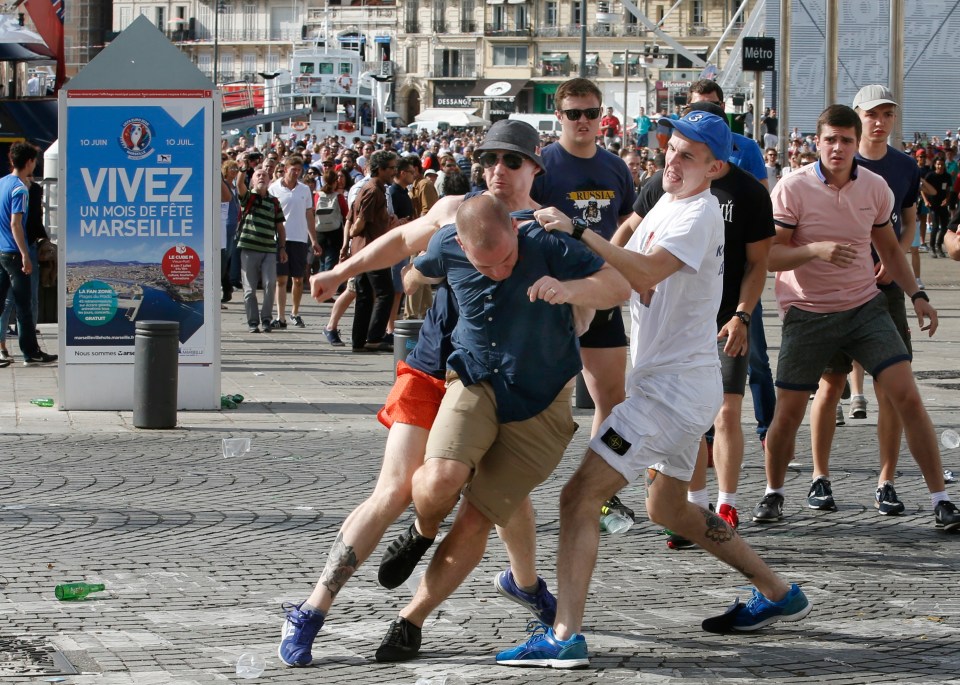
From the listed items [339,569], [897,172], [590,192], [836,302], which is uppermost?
[897,172]

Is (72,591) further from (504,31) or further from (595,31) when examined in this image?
(504,31)

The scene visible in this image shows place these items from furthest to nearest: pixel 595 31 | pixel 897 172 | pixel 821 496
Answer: pixel 595 31 < pixel 897 172 < pixel 821 496

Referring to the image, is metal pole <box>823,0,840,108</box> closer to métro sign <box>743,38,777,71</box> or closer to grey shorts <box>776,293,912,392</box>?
métro sign <box>743,38,777,71</box>

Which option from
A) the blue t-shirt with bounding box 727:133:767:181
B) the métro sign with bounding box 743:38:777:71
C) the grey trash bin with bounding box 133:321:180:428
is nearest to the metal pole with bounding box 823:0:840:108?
the métro sign with bounding box 743:38:777:71

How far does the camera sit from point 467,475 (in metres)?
4.85

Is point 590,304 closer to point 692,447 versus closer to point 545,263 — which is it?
point 545,263

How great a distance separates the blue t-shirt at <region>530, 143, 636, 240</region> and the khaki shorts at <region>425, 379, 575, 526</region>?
2.34 meters

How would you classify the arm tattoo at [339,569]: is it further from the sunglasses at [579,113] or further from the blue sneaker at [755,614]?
the sunglasses at [579,113]

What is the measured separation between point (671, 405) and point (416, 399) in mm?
844

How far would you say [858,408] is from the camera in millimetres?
10867

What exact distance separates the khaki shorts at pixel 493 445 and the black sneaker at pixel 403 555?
22 centimetres

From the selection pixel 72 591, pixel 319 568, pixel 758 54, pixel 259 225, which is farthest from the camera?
pixel 758 54

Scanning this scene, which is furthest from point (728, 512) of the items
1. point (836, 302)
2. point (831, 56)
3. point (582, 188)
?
point (831, 56)

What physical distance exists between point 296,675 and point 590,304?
4.77 ft
